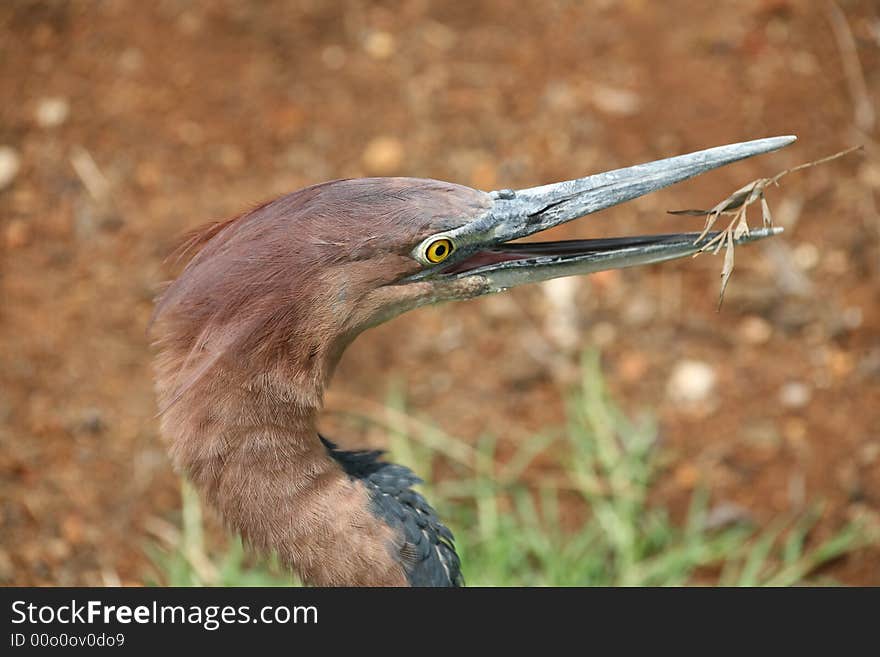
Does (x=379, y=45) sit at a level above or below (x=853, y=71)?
above

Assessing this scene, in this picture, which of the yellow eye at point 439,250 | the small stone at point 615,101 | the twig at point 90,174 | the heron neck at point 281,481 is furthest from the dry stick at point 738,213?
the twig at point 90,174

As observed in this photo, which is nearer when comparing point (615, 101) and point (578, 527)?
point (578, 527)

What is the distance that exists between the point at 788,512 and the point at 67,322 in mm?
2621

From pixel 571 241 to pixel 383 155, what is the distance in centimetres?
195

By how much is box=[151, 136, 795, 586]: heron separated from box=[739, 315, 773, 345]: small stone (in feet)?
5.16

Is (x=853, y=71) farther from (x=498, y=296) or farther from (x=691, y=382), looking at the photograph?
(x=498, y=296)

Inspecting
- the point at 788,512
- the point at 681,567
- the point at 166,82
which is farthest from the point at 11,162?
the point at 788,512

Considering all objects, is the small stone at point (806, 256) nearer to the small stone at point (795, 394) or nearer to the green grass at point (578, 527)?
the small stone at point (795, 394)

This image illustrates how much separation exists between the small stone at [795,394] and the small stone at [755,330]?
19 cm

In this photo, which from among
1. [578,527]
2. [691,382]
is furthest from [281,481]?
[691,382]

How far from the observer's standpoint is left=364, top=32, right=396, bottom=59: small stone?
407cm

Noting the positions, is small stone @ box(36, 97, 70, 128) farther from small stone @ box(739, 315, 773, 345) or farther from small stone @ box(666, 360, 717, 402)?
small stone @ box(739, 315, 773, 345)

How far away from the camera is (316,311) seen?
70.7 inches
